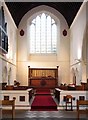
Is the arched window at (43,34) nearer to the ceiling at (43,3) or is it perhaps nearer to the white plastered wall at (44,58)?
the white plastered wall at (44,58)

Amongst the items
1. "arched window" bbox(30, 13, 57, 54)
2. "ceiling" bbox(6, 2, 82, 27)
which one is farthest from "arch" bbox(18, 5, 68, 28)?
"arched window" bbox(30, 13, 57, 54)

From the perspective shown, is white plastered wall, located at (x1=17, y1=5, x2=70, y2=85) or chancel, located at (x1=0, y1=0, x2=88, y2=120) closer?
chancel, located at (x1=0, y1=0, x2=88, y2=120)

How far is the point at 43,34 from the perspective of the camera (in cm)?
2744

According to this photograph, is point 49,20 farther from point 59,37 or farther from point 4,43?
point 4,43

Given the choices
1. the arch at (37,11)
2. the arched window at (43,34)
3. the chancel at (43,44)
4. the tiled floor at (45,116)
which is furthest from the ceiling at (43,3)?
the tiled floor at (45,116)

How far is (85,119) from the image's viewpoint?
348 inches

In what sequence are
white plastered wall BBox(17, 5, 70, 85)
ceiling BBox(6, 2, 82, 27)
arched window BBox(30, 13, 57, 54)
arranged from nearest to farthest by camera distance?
ceiling BBox(6, 2, 82, 27)
white plastered wall BBox(17, 5, 70, 85)
arched window BBox(30, 13, 57, 54)

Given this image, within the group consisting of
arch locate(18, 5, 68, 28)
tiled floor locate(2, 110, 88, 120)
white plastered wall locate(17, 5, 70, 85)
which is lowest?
tiled floor locate(2, 110, 88, 120)

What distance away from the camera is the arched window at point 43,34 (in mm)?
27156

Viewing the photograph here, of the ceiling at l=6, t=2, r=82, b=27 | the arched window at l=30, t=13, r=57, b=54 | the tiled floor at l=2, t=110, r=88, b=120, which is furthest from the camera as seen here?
the arched window at l=30, t=13, r=57, b=54

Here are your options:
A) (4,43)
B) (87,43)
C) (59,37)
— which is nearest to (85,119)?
(4,43)

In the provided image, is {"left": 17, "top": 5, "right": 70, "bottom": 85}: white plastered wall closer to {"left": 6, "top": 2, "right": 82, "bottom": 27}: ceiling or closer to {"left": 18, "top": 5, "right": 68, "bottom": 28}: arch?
{"left": 18, "top": 5, "right": 68, "bottom": 28}: arch

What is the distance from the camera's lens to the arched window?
89.1ft

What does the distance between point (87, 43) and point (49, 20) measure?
8761 millimetres
